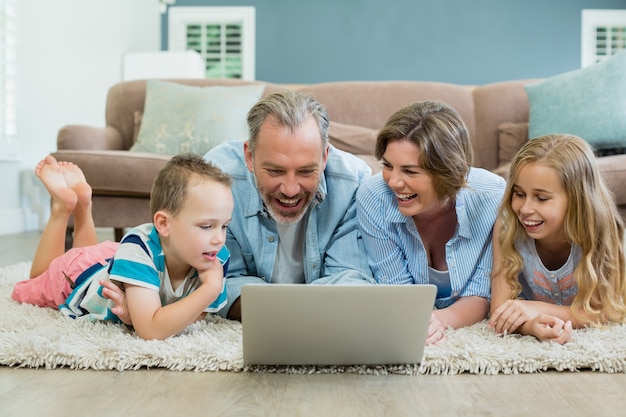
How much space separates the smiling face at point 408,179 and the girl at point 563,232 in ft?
0.71

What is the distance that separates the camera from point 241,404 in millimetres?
1062

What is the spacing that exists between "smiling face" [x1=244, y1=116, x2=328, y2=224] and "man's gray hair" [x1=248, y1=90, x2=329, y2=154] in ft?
0.04

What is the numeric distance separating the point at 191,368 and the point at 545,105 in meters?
2.39

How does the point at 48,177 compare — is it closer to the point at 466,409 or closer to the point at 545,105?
the point at 466,409

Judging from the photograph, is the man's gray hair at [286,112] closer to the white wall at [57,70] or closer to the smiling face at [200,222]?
the smiling face at [200,222]

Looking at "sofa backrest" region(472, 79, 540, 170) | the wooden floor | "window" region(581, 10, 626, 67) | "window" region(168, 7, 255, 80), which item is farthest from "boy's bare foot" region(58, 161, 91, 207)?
"window" region(581, 10, 626, 67)

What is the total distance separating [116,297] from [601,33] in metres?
7.53

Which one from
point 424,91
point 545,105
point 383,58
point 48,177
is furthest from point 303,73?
point 48,177

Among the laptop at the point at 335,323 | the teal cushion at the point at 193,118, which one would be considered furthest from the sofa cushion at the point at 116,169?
the laptop at the point at 335,323

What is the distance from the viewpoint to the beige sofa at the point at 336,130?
296cm

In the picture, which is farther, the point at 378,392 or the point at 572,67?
the point at 572,67

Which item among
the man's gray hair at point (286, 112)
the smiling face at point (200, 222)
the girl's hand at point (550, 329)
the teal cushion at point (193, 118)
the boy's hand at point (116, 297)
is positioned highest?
the teal cushion at point (193, 118)

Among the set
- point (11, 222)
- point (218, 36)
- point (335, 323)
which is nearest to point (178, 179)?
point (335, 323)

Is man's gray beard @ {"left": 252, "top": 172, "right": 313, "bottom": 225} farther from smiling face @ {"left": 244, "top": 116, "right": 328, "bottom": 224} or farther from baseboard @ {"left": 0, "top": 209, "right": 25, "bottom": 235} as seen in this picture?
baseboard @ {"left": 0, "top": 209, "right": 25, "bottom": 235}
